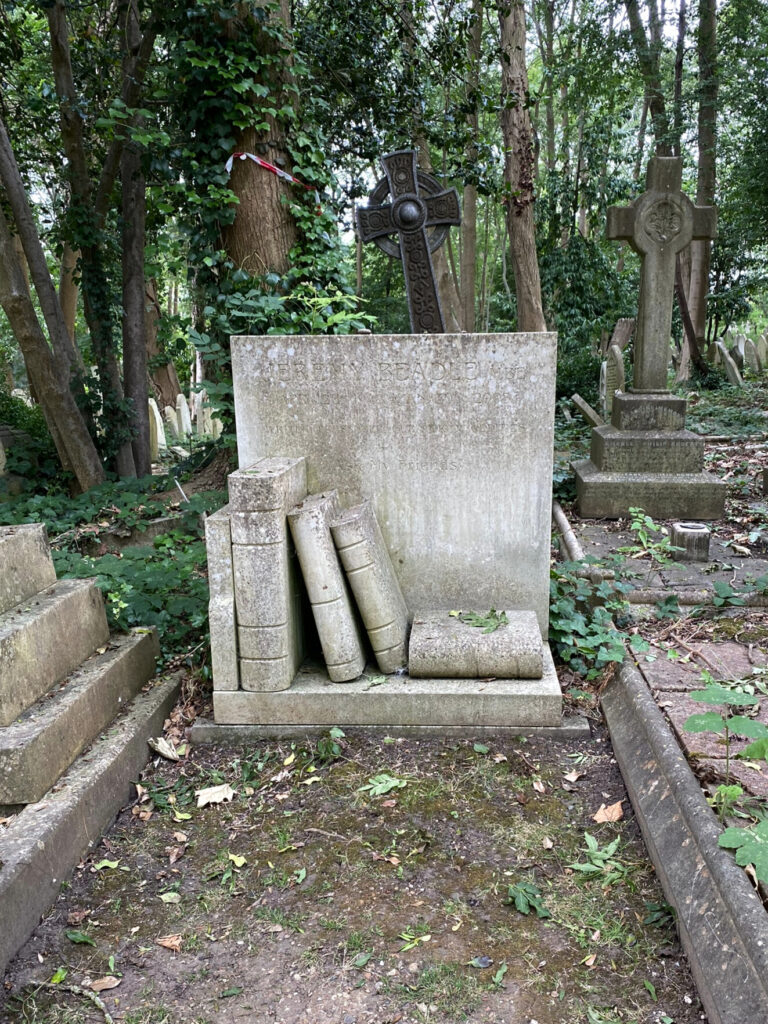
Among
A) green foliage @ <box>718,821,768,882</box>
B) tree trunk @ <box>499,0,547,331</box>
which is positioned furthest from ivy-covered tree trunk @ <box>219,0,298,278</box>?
green foliage @ <box>718,821,768,882</box>

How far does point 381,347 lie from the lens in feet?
11.6

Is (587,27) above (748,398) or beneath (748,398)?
above

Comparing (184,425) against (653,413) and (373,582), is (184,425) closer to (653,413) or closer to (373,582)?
(653,413)

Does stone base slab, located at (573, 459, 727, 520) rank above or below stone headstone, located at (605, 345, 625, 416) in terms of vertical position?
below

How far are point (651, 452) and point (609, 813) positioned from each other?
4668 mm

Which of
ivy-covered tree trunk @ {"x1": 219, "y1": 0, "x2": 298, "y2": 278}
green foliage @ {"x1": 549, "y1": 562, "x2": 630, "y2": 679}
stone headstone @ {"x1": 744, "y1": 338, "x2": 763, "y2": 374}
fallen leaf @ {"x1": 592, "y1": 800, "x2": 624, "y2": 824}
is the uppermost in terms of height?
ivy-covered tree trunk @ {"x1": 219, "y1": 0, "x2": 298, "y2": 278}

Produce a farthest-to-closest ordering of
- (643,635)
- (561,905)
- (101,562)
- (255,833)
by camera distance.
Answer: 1. (101,562)
2. (643,635)
3. (255,833)
4. (561,905)

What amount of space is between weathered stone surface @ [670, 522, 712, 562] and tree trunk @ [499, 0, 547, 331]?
16.9ft

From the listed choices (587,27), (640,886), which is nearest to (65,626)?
(640,886)

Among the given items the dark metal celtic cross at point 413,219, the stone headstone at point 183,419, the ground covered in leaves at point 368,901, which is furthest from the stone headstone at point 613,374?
the ground covered in leaves at point 368,901

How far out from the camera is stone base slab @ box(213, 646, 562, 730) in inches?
129

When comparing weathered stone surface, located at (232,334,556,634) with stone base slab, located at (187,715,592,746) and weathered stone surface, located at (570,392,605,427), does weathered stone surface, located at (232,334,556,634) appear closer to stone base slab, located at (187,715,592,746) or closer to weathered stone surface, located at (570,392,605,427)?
stone base slab, located at (187,715,592,746)

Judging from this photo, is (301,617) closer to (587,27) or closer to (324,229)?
(324,229)

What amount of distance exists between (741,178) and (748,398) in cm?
466
